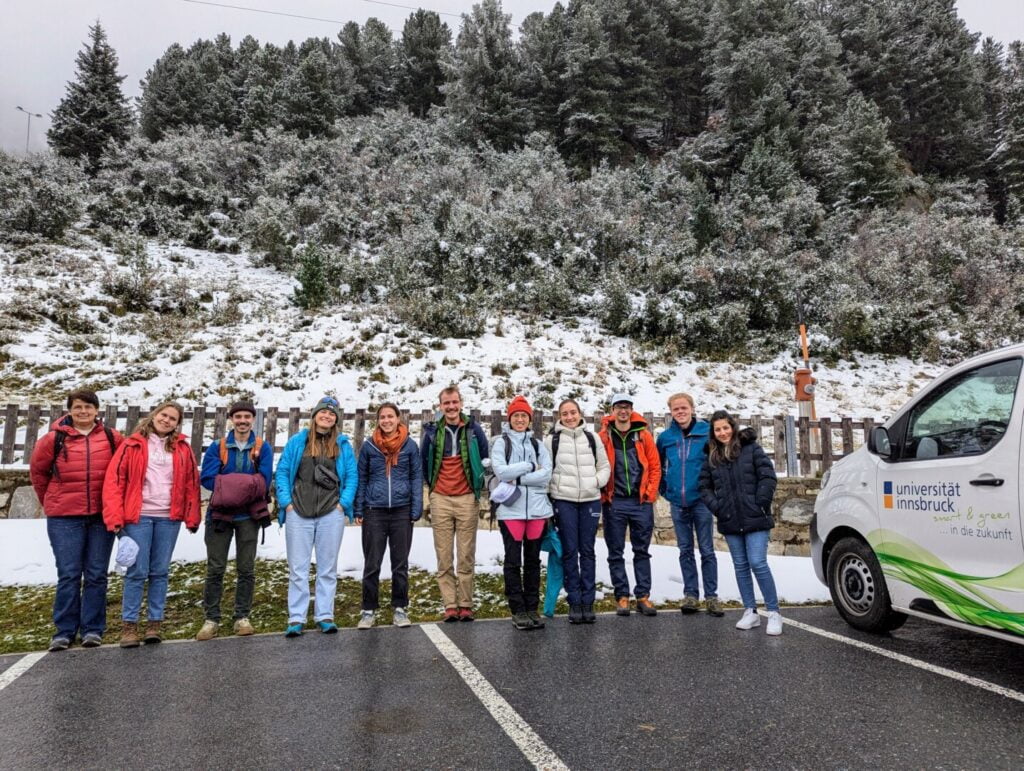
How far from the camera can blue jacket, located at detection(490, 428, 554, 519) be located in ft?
16.4

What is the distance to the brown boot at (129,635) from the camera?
439 centimetres

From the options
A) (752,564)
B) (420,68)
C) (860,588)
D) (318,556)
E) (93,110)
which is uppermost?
(420,68)

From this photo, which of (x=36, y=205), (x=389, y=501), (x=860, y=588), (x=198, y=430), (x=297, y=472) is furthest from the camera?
(x=36, y=205)

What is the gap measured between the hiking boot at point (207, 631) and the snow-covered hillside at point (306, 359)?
840 centimetres

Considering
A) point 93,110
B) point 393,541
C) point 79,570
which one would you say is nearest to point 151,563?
point 79,570

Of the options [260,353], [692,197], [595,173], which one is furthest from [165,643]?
[595,173]

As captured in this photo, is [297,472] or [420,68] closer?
[297,472]

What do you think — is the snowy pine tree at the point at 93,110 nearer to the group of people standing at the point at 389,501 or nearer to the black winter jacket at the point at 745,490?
the group of people standing at the point at 389,501

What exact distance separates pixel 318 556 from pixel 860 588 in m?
4.53

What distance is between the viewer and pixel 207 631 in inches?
182

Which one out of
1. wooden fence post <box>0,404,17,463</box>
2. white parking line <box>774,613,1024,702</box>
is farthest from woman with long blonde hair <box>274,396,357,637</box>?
wooden fence post <box>0,404,17,463</box>

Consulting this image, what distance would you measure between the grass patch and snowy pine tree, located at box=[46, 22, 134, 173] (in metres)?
34.5

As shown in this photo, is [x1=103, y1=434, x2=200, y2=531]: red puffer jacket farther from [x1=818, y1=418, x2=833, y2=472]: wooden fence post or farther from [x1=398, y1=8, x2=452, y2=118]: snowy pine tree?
[x1=398, y1=8, x2=452, y2=118]: snowy pine tree

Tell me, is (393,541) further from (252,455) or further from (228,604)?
(228,604)
